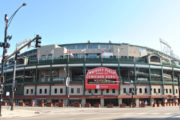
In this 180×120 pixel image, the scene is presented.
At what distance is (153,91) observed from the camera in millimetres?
54469

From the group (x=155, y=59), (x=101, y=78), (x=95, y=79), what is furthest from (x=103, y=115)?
(x=155, y=59)

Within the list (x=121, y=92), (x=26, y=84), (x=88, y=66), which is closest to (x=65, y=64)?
(x=88, y=66)

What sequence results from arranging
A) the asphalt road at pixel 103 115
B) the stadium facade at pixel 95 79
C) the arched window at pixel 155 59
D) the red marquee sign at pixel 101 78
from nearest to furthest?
the asphalt road at pixel 103 115 → the red marquee sign at pixel 101 78 → the stadium facade at pixel 95 79 → the arched window at pixel 155 59

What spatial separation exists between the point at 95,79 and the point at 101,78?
1.76 m

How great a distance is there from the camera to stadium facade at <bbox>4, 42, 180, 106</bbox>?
5041 cm

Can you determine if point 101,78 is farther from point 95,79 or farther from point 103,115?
point 103,115

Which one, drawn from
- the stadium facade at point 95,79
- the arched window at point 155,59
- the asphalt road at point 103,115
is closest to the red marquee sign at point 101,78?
the stadium facade at point 95,79

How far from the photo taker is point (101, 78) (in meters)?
50.5

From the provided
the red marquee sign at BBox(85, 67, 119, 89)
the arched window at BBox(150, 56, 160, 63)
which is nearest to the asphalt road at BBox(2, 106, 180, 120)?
Result: the red marquee sign at BBox(85, 67, 119, 89)

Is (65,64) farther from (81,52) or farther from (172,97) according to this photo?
(172,97)

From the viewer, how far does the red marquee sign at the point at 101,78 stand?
163ft

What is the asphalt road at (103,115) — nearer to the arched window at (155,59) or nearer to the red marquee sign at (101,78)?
the red marquee sign at (101,78)

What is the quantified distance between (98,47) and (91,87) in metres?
24.2

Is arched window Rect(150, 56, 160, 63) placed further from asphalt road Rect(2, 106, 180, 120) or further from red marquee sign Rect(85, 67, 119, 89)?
asphalt road Rect(2, 106, 180, 120)
